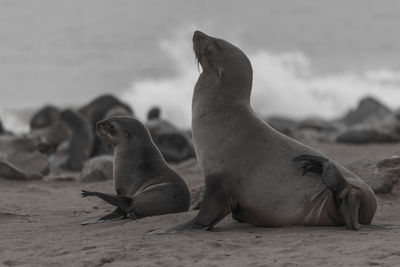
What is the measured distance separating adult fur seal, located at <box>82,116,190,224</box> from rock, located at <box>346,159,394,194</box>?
2108mm

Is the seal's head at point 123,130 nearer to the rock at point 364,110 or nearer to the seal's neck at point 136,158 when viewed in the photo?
the seal's neck at point 136,158

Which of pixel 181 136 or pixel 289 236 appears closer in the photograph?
pixel 289 236

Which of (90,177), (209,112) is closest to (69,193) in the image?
(90,177)

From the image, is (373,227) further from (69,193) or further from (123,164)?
(69,193)

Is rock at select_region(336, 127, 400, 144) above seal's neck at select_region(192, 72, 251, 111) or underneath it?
above

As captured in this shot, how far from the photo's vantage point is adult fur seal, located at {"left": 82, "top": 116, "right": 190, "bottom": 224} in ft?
22.5

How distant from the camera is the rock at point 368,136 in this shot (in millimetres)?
21000

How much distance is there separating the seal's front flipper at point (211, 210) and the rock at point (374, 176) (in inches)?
100

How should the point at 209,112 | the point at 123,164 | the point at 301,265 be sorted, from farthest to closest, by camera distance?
the point at 123,164 < the point at 209,112 < the point at 301,265

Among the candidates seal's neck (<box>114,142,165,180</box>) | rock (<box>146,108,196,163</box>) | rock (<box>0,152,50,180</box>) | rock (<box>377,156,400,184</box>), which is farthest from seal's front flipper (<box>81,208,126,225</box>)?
rock (<box>146,108,196,163</box>)

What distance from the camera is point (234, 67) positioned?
20.5 ft

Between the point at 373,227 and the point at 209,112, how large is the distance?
5.71 ft

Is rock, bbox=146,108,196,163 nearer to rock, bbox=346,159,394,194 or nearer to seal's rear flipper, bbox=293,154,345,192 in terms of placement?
rock, bbox=346,159,394,194

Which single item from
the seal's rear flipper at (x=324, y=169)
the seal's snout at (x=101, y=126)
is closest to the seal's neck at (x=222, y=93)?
the seal's rear flipper at (x=324, y=169)
